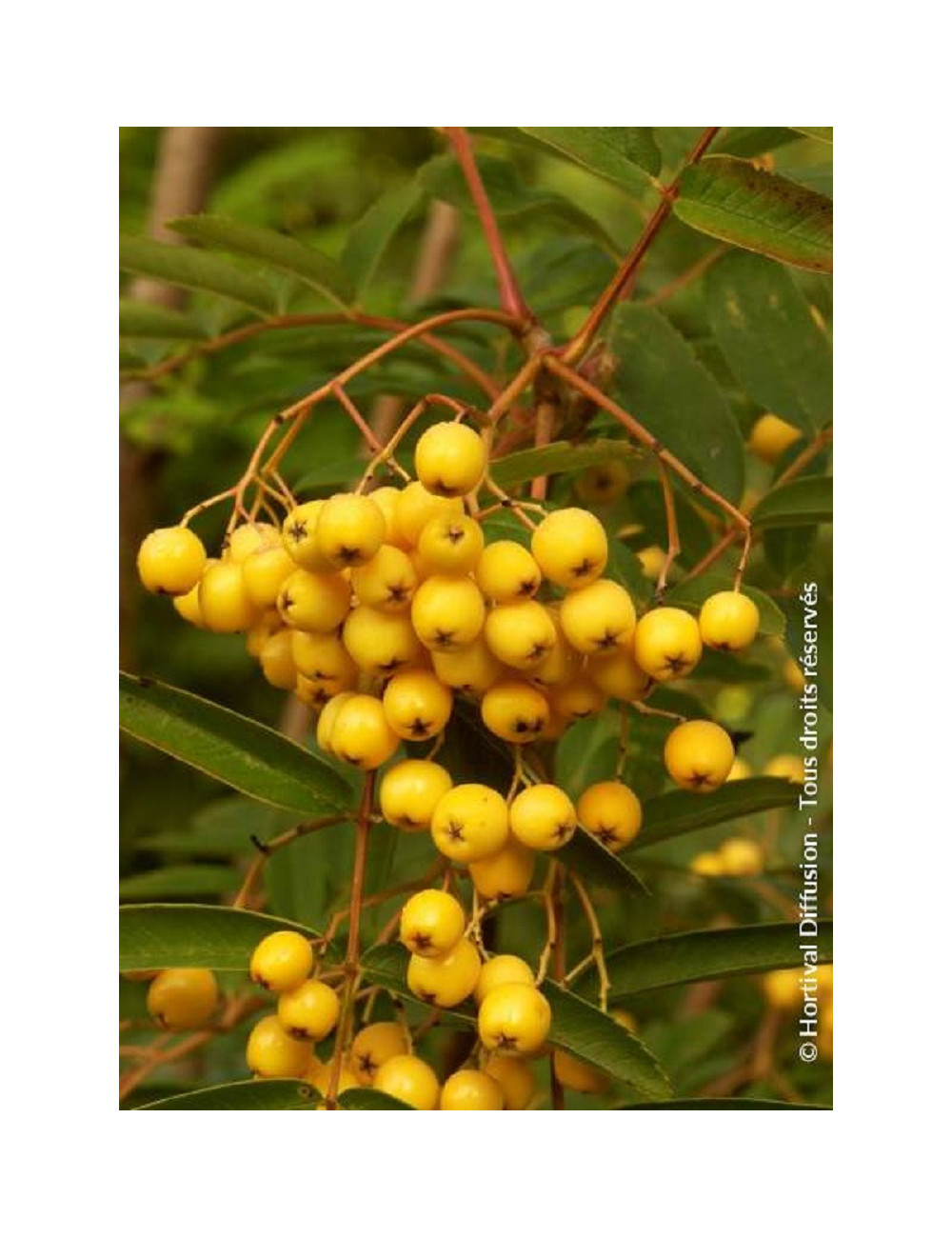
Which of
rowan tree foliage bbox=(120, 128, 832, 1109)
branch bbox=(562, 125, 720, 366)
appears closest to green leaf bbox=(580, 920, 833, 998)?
rowan tree foliage bbox=(120, 128, 832, 1109)

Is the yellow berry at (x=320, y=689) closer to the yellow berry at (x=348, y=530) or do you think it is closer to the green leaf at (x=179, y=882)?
the yellow berry at (x=348, y=530)

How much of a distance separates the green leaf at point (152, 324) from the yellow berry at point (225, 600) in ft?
1.81

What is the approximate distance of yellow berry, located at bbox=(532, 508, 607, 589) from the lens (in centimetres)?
90

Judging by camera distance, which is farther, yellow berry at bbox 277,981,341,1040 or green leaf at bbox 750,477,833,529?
green leaf at bbox 750,477,833,529

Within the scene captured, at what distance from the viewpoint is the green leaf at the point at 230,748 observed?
1.03 meters

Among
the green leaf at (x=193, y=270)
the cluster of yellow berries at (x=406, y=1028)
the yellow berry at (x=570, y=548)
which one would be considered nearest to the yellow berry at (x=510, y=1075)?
the cluster of yellow berries at (x=406, y=1028)

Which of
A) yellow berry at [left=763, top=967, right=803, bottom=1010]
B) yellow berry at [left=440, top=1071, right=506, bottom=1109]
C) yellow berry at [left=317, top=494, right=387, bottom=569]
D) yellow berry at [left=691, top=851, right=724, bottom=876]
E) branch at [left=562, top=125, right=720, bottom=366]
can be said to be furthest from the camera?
yellow berry at [left=691, top=851, right=724, bottom=876]

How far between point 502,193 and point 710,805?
2.01 feet

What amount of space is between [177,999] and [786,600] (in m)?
0.57

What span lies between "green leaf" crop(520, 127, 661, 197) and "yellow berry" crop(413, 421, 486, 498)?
0.32 meters

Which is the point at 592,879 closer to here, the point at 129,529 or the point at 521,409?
the point at 521,409

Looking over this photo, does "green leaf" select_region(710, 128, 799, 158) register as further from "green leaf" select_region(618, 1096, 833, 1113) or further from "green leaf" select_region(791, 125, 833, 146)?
"green leaf" select_region(618, 1096, 833, 1113)

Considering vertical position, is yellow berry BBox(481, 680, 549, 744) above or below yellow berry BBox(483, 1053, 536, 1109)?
above

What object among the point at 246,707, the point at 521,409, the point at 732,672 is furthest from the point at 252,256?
the point at 246,707
